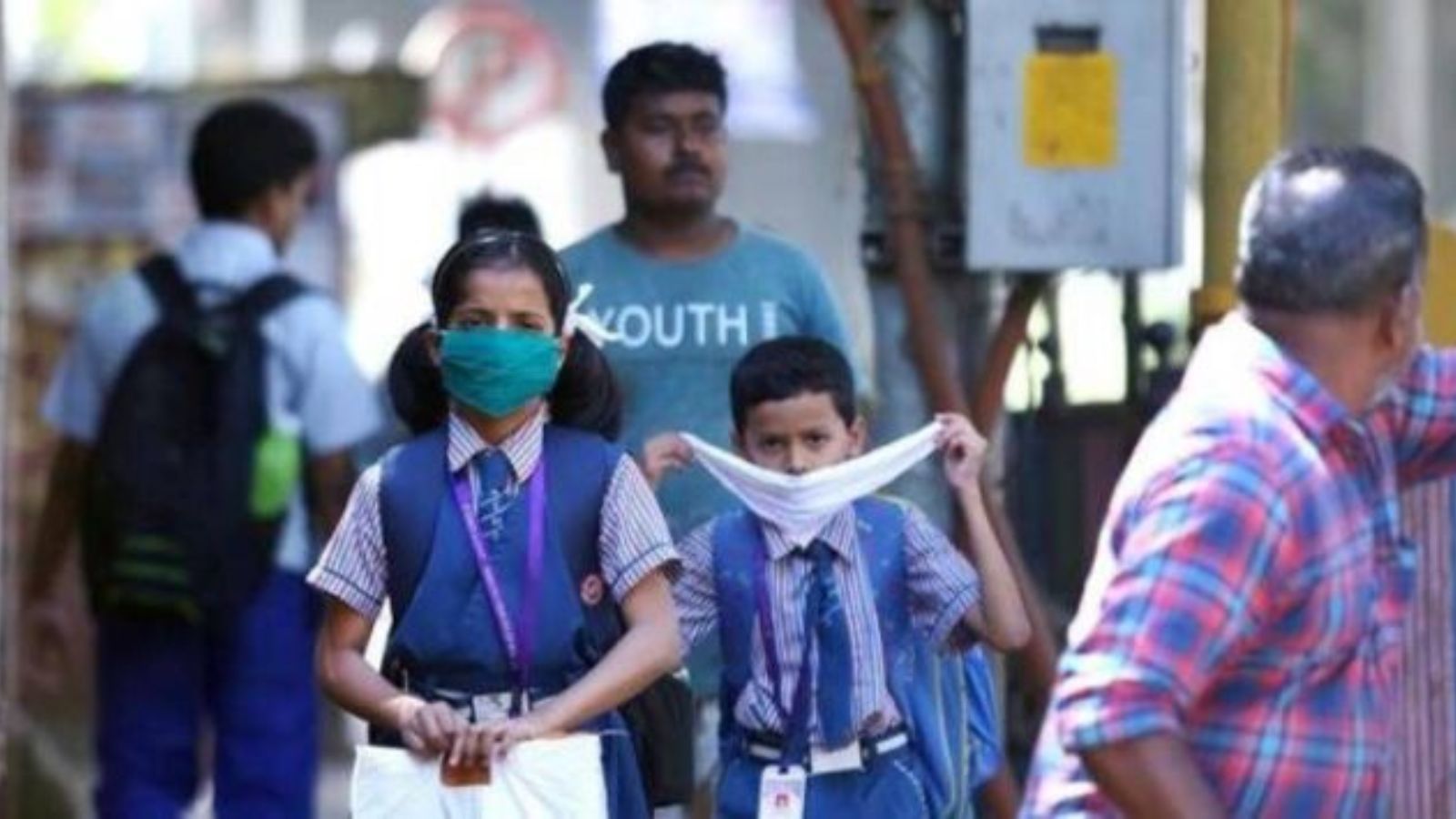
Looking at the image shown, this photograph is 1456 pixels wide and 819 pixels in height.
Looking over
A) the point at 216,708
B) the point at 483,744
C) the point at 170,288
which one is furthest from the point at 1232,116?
the point at 216,708

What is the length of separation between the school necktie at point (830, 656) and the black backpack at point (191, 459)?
264 centimetres

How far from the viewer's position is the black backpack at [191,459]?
1032cm

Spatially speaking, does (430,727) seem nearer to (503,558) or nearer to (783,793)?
(503,558)

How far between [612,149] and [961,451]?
64.3 inches

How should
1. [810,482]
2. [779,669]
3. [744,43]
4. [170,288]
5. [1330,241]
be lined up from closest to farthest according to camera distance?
[1330,241]
[810,482]
[779,669]
[170,288]
[744,43]

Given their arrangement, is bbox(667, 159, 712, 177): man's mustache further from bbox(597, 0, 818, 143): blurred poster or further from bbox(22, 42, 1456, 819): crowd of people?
bbox(597, 0, 818, 143): blurred poster

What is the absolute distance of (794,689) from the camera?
26.0 feet

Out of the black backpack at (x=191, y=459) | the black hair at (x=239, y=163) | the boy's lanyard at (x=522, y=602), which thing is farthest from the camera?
the black hair at (x=239, y=163)

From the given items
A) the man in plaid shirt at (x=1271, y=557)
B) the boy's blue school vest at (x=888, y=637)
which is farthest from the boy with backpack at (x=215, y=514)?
the man in plaid shirt at (x=1271, y=557)

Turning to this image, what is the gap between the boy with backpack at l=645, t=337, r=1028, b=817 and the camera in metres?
7.88

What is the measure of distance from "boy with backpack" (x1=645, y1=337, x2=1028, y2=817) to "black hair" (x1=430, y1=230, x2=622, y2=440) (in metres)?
0.40

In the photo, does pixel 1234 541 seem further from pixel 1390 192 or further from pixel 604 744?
pixel 604 744

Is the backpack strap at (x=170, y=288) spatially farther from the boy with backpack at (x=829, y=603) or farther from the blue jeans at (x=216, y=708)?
the boy with backpack at (x=829, y=603)

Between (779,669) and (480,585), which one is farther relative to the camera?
(779,669)
